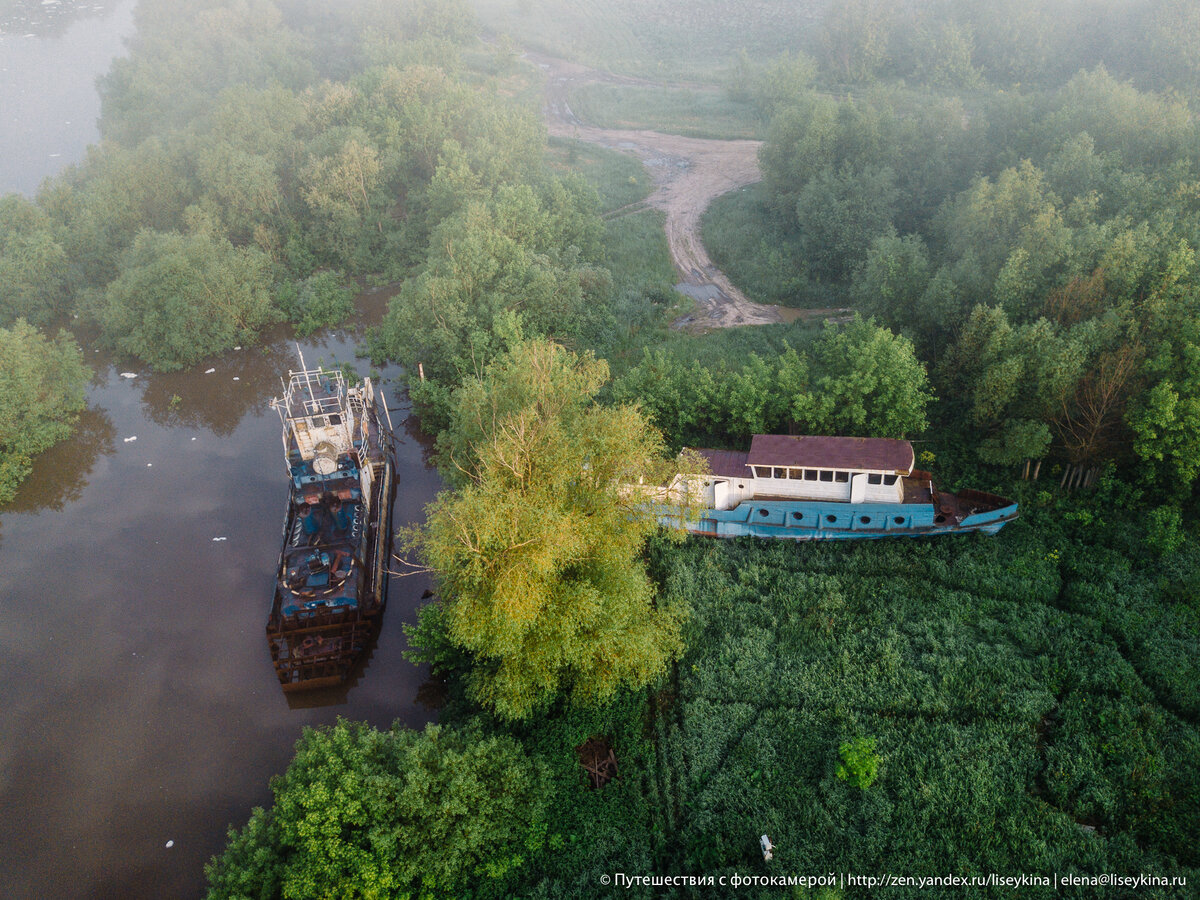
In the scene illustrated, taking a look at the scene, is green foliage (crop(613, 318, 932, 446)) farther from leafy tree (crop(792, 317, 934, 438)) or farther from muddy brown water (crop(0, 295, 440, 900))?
muddy brown water (crop(0, 295, 440, 900))

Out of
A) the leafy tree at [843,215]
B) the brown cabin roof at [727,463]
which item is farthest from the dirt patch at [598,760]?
the leafy tree at [843,215]

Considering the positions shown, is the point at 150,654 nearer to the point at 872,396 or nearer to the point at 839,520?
the point at 839,520

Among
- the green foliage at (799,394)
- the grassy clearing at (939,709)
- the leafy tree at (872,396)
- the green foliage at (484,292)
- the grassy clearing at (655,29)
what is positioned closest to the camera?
the grassy clearing at (939,709)

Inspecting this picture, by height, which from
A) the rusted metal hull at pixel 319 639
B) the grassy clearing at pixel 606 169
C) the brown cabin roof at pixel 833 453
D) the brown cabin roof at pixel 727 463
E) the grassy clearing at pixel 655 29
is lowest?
the rusted metal hull at pixel 319 639

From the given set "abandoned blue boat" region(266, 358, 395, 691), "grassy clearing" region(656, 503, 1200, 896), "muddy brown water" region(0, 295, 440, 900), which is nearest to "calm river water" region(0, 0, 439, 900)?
"muddy brown water" region(0, 295, 440, 900)

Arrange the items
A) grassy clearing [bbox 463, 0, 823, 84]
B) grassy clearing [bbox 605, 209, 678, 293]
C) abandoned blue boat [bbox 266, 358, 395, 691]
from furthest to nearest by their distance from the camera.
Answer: grassy clearing [bbox 463, 0, 823, 84], grassy clearing [bbox 605, 209, 678, 293], abandoned blue boat [bbox 266, 358, 395, 691]

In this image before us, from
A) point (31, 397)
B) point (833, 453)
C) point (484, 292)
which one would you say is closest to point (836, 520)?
point (833, 453)

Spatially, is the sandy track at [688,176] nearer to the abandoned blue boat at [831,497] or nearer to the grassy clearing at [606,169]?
the grassy clearing at [606,169]
